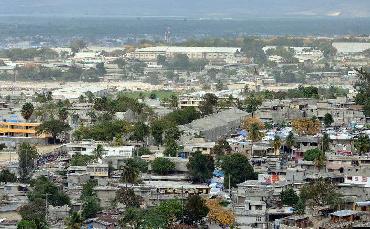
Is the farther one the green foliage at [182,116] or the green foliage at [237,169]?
the green foliage at [182,116]

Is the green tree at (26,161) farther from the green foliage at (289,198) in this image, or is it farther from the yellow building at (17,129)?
the green foliage at (289,198)

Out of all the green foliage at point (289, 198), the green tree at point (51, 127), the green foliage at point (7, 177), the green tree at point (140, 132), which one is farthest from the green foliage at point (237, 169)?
the green tree at point (51, 127)

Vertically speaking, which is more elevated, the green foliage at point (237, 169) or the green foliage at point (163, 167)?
the green foliage at point (237, 169)

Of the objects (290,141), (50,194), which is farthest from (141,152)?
(50,194)

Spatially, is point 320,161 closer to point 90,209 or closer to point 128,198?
point 128,198

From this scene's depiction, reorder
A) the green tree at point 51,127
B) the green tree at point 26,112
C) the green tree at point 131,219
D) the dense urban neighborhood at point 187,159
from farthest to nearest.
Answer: the green tree at point 26,112
the green tree at point 51,127
the dense urban neighborhood at point 187,159
the green tree at point 131,219

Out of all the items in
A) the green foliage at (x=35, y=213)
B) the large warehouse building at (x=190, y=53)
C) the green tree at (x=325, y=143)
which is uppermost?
the green foliage at (x=35, y=213)

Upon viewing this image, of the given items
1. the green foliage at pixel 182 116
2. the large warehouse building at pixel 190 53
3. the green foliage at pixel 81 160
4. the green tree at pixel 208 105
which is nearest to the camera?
the green foliage at pixel 81 160

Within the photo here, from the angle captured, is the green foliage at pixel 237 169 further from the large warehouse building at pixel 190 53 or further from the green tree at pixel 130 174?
the large warehouse building at pixel 190 53
